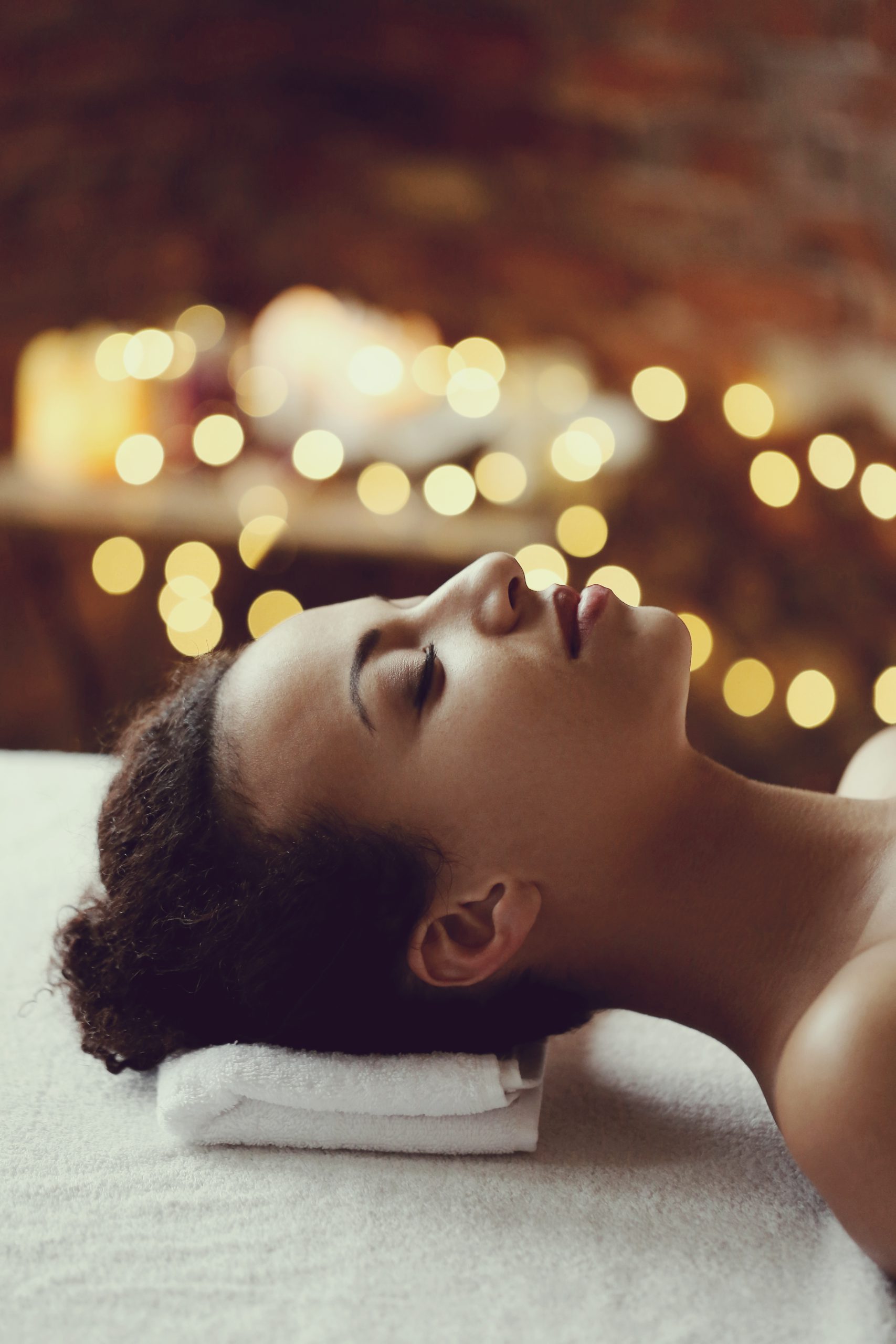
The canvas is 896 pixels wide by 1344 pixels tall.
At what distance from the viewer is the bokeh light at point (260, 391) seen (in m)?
3.02

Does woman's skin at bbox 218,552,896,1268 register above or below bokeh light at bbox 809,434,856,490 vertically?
below

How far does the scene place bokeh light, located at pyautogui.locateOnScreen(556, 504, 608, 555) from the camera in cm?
281

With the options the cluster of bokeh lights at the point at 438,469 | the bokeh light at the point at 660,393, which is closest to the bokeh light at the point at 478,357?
the cluster of bokeh lights at the point at 438,469

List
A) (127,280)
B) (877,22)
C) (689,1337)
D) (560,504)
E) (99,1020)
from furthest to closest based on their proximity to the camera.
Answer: (127,280)
(560,504)
(877,22)
(99,1020)
(689,1337)

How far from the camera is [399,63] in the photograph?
2.57 meters

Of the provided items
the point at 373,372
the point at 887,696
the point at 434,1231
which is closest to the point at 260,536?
the point at 373,372

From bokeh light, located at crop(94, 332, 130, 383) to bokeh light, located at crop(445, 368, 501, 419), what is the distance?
2.72 feet

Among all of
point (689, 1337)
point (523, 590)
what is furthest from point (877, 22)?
point (689, 1337)

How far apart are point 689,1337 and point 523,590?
584 mm

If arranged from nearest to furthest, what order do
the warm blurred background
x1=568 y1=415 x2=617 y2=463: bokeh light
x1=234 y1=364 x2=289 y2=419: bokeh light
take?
the warm blurred background < x1=568 y1=415 x2=617 y2=463: bokeh light < x1=234 y1=364 x2=289 y2=419: bokeh light

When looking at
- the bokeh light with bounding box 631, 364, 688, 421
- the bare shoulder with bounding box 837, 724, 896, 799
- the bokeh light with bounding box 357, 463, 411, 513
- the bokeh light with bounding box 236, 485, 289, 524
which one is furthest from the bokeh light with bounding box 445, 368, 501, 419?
the bare shoulder with bounding box 837, 724, 896, 799

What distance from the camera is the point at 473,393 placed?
299 centimetres

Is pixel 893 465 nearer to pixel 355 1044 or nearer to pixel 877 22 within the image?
pixel 877 22

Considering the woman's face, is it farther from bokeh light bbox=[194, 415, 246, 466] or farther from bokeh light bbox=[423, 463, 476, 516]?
bokeh light bbox=[194, 415, 246, 466]
